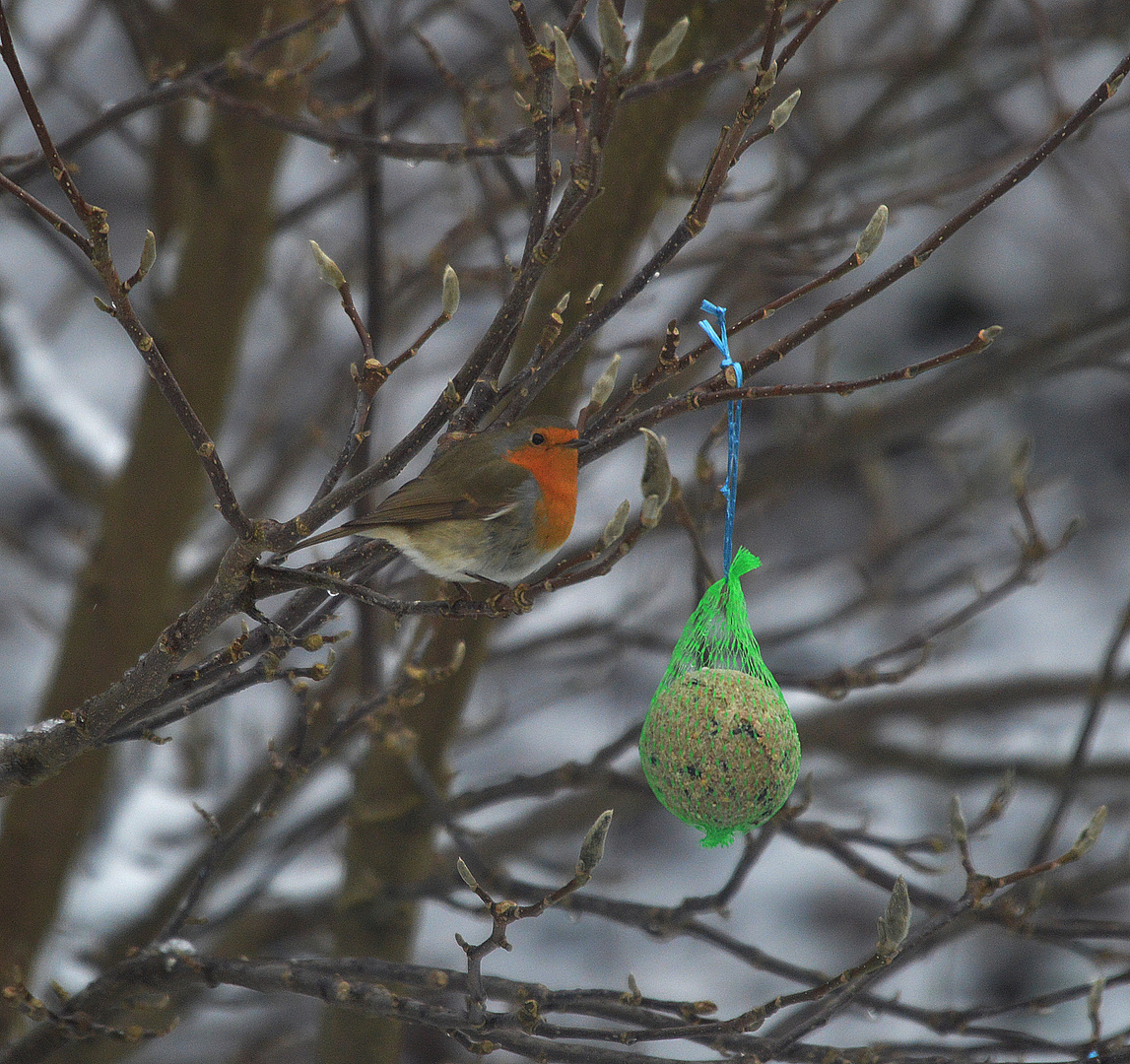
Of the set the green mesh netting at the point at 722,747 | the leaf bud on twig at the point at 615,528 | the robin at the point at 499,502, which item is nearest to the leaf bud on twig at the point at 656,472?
the leaf bud on twig at the point at 615,528

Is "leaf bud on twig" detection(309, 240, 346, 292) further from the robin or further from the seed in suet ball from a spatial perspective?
the seed in suet ball

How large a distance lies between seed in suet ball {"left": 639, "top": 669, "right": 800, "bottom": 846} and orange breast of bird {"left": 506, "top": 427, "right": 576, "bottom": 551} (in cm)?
42

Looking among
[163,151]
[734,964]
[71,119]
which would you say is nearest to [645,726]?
[163,151]

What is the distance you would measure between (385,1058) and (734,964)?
177 inches

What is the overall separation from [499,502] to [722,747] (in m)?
0.68

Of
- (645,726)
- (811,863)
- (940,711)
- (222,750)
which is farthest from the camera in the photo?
(811,863)

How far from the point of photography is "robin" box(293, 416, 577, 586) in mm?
2371

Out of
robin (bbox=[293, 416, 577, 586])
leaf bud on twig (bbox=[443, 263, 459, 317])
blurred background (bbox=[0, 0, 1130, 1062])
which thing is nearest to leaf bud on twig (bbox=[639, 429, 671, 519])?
blurred background (bbox=[0, 0, 1130, 1062])

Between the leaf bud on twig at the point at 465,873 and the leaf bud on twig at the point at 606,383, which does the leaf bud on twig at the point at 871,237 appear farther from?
the leaf bud on twig at the point at 465,873

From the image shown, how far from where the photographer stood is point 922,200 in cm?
352

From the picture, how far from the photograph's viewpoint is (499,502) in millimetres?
2418

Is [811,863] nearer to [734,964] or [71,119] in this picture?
[734,964]

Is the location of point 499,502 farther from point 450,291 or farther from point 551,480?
point 450,291

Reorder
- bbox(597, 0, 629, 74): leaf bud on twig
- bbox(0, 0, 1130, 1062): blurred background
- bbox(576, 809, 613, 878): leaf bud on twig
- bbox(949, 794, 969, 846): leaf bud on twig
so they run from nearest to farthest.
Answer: bbox(597, 0, 629, 74): leaf bud on twig → bbox(576, 809, 613, 878): leaf bud on twig → bbox(949, 794, 969, 846): leaf bud on twig → bbox(0, 0, 1130, 1062): blurred background
